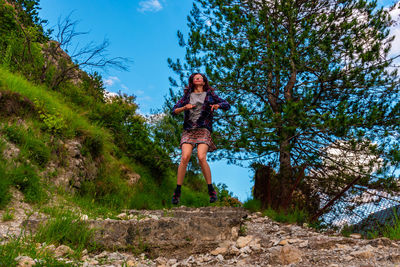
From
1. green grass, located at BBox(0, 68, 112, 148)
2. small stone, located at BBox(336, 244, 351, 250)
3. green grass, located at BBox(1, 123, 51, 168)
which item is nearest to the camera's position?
small stone, located at BBox(336, 244, 351, 250)

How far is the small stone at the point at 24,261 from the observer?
2573mm

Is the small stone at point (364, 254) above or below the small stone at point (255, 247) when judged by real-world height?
below

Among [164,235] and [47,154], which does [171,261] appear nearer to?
[164,235]

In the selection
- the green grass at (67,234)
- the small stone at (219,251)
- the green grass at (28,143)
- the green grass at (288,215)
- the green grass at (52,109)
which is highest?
the green grass at (52,109)

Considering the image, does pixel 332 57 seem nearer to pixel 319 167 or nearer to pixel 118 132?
pixel 319 167

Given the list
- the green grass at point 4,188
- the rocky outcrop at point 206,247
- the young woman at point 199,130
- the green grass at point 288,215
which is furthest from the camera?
the green grass at point 288,215

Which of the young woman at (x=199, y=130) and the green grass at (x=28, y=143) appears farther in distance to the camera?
the green grass at (x=28, y=143)

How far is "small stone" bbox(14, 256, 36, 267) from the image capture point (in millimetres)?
2573

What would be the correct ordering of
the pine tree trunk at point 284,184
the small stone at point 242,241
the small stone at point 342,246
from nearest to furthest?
the small stone at point 342,246 → the small stone at point 242,241 → the pine tree trunk at point 284,184

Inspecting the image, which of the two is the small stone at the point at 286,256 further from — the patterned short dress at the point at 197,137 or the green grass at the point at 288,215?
the green grass at the point at 288,215

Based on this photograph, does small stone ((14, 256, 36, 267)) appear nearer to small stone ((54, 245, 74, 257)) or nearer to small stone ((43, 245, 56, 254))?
small stone ((43, 245, 56, 254))

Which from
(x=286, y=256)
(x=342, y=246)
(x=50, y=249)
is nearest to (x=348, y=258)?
(x=342, y=246)

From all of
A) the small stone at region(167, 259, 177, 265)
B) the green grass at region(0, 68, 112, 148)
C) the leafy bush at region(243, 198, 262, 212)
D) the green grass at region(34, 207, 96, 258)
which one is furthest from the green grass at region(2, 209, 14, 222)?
the leafy bush at region(243, 198, 262, 212)

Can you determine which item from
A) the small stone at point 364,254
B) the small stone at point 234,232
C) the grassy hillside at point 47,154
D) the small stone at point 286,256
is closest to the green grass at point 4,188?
the grassy hillside at point 47,154
